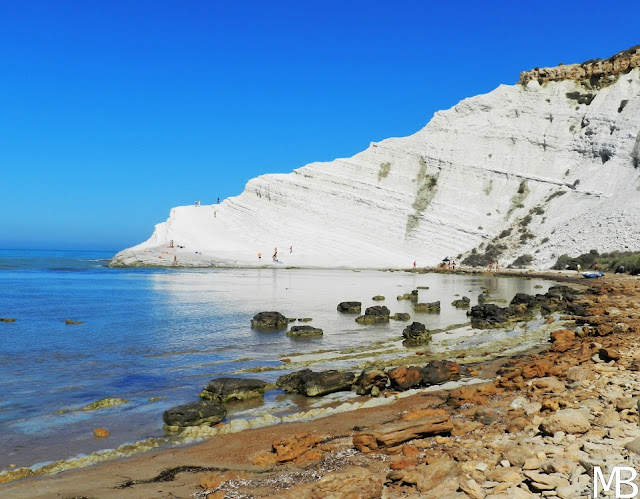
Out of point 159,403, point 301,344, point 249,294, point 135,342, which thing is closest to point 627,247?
point 249,294

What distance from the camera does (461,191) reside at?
71688mm

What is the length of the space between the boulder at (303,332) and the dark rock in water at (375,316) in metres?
3.84

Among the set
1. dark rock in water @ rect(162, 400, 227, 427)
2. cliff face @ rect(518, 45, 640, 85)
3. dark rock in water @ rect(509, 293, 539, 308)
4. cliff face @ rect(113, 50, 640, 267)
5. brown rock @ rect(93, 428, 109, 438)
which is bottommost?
brown rock @ rect(93, 428, 109, 438)

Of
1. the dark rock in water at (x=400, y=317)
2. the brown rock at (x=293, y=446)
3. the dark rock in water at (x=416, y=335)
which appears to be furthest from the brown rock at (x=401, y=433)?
the dark rock in water at (x=400, y=317)

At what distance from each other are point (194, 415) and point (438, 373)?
530 cm

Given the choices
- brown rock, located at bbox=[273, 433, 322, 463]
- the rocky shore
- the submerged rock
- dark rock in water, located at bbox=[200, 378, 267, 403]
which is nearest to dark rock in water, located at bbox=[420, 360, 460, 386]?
the rocky shore

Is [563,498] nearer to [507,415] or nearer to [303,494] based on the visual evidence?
[303,494]

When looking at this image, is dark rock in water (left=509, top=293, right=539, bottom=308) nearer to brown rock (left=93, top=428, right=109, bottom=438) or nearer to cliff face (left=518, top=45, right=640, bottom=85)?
brown rock (left=93, top=428, right=109, bottom=438)

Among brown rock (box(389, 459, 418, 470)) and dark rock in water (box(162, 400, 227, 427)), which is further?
dark rock in water (box(162, 400, 227, 427))

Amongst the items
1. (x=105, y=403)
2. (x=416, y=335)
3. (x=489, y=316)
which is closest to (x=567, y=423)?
(x=105, y=403)

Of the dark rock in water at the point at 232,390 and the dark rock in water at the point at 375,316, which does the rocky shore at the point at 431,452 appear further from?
A: the dark rock in water at the point at 375,316

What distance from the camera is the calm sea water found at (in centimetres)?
961

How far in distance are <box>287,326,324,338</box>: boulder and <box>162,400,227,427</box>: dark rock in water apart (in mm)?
9308

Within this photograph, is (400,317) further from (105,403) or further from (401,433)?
(401,433)
